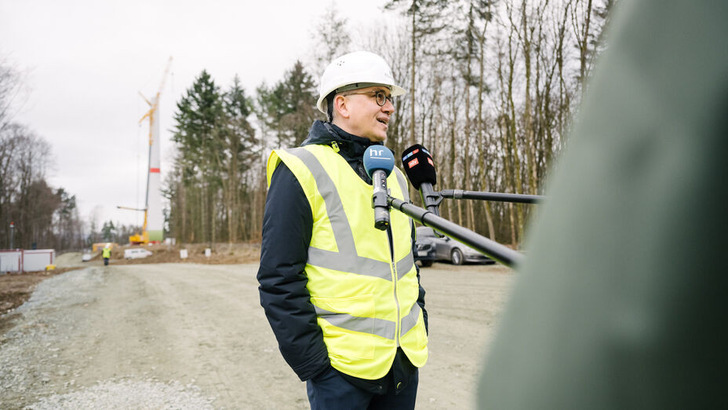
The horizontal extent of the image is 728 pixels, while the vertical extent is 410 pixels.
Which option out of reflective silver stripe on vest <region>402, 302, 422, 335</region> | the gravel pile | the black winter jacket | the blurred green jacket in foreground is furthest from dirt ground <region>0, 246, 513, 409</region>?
the blurred green jacket in foreground

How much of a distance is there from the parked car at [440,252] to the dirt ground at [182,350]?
5566 millimetres

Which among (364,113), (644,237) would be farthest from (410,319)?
(644,237)

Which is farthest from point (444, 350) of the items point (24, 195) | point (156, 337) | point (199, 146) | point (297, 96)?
point (24, 195)

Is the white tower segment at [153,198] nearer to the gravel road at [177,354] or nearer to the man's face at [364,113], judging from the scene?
the gravel road at [177,354]

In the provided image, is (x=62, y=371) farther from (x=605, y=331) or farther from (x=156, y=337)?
(x=605, y=331)

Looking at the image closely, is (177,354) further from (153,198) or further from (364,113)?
(153,198)

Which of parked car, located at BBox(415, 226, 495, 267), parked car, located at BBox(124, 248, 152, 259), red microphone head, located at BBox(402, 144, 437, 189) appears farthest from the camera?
parked car, located at BBox(124, 248, 152, 259)

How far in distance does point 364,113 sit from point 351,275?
0.84 metres

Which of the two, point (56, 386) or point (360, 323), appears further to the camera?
point (56, 386)

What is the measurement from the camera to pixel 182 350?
19.2 feet

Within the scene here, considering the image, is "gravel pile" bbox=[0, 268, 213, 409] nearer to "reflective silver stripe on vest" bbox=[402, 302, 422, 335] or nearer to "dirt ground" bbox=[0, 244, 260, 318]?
"reflective silver stripe on vest" bbox=[402, 302, 422, 335]

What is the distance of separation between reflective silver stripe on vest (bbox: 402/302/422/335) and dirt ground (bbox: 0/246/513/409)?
23.1 inches

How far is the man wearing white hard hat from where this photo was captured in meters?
1.76

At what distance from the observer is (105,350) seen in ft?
19.4
